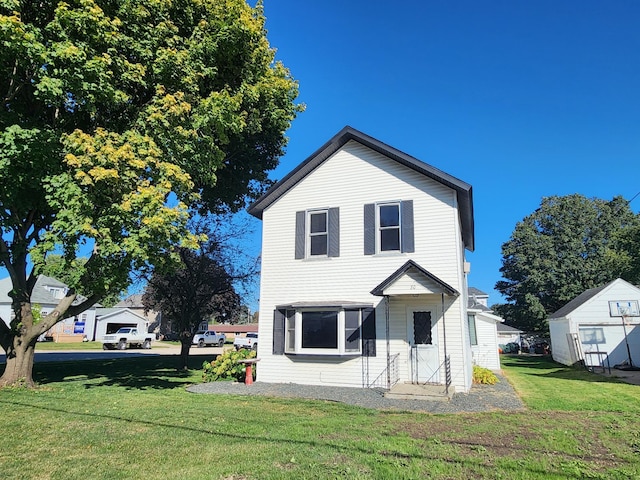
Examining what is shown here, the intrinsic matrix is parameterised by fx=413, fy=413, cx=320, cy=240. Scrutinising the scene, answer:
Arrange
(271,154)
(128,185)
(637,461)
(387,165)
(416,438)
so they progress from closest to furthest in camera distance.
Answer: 1. (637,461)
2. (416,438)
3. (128,185)
4. (387,165)
5. (271,154)

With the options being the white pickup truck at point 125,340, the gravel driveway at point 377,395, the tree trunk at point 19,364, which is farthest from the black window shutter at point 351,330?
the white pickup truck at point 125,340

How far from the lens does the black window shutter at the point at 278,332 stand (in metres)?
13.5

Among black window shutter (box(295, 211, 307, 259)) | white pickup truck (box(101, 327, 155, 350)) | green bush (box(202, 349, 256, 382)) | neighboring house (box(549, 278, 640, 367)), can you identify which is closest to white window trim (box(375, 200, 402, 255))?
black window shutter (box(295, 211, 307, 259))

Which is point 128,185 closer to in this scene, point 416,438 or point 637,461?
point 416,438

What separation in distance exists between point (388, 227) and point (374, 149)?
266 cm

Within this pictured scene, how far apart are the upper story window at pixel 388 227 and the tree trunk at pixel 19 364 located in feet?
34.5

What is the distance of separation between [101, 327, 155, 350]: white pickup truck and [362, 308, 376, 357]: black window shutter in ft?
101

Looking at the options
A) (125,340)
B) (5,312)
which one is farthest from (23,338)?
(5,312)

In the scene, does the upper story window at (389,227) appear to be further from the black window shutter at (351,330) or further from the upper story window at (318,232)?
the black window shutter at (351,330)

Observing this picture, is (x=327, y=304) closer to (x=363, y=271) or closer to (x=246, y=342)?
(x=363, y=271)

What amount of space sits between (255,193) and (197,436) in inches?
575

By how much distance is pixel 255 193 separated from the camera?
20078 millimetres

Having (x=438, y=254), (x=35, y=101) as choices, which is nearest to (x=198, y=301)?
(x=35, y=101)

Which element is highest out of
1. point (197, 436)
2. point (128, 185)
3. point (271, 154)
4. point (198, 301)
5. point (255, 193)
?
point (271, 154)
